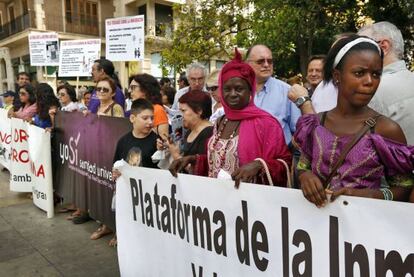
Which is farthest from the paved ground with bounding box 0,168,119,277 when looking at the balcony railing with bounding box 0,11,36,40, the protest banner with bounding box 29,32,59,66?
the balcony railing with bounding box 0,11,36,40

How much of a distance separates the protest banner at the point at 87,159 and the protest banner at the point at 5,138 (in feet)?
5.23

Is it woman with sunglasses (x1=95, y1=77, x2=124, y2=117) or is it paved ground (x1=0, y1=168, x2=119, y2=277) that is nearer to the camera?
paved ground (x1=0, y1=168, x2=119, y2=277)

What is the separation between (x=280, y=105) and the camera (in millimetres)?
3090

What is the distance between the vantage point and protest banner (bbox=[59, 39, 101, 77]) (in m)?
6.62

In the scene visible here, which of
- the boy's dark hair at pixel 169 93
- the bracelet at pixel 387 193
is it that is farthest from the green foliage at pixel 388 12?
the bracelet at pixel 387 193

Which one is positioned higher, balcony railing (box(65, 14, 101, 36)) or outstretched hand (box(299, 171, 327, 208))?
balcony railing (box(65, 14, 101, 36))

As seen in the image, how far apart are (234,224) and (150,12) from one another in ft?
74.9

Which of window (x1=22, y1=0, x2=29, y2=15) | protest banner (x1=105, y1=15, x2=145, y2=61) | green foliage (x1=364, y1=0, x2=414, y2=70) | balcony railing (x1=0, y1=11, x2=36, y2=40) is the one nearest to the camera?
protest banner (x1=105, y1=15, x2=145, y2=61)

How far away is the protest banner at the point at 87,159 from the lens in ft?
12.9

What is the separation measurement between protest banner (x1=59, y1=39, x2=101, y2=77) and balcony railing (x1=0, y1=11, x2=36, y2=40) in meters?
17.2

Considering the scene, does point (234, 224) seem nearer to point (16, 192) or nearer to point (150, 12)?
point (16, 192)

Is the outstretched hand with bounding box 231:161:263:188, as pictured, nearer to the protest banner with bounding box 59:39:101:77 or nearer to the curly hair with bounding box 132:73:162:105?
the curly hair with bounding box 132:73:162:105

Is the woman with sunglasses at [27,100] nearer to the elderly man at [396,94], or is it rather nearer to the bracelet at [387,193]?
the elderly man at [396,94]

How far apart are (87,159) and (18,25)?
22674 mm
